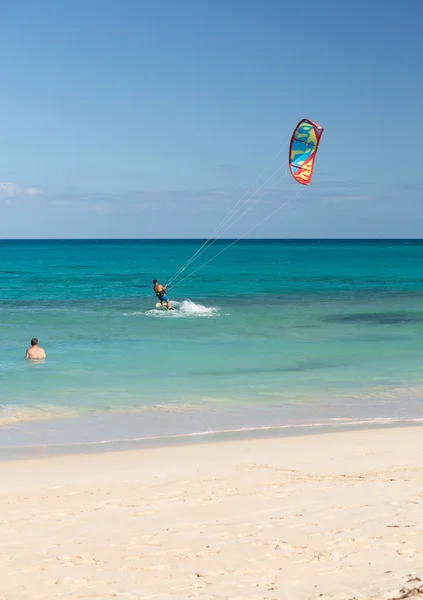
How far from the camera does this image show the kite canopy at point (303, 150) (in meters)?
16.9

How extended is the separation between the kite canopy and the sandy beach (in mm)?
9782

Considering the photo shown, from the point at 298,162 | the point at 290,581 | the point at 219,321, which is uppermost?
the point at 298,162

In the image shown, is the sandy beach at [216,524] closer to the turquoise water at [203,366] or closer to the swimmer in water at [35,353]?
the turquoise water at [203,366]

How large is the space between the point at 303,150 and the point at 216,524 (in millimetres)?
12912

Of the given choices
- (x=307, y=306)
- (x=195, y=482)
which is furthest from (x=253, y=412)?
(x=307, y=306)

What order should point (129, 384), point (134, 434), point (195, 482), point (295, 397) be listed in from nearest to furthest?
point (195, 482), point (134, 434), point (295, 397), point (129, 384)

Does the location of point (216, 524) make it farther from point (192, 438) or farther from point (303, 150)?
point (303, 150)

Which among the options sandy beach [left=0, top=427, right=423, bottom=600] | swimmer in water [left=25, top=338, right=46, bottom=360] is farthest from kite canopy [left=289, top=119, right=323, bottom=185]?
sandy beach [left=0, top=427, right=423, bottom=600]

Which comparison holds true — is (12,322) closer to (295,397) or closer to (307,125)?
(307,125)

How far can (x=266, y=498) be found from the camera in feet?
21.1

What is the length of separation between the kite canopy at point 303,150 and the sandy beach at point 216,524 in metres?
9.78

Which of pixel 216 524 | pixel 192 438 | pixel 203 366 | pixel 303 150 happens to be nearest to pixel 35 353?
pixel 203 366

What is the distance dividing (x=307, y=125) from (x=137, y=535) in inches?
518

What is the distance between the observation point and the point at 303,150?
17281 millimetres
